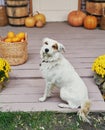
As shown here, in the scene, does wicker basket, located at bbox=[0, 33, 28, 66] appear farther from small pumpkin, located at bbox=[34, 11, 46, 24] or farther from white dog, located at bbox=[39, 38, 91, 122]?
small pumpkin, located at bbox=[34, 11, 46, 24]

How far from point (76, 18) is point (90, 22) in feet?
Answer: 0.89

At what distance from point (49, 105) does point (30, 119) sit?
9.4 inches

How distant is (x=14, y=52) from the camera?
10.0 feet

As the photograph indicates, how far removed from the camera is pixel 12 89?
8.86 ft

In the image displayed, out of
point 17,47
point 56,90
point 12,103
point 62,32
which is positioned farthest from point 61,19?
point 12,103

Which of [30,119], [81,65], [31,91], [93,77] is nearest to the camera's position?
[30,119]

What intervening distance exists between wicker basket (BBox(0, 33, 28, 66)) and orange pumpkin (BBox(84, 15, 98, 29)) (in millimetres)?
1734

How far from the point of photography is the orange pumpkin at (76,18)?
466 centimetres

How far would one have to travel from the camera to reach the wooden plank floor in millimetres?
2465

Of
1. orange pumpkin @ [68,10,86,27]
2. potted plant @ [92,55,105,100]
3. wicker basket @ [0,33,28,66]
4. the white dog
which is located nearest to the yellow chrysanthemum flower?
potted plant @ [92,55,105,100]

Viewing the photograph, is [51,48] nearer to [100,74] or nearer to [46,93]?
[46,93]

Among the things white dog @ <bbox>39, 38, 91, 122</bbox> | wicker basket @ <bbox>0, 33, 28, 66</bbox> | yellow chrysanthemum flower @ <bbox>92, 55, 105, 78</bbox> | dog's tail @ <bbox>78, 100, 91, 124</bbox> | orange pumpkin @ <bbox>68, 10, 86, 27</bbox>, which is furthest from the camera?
orange pumpkin @ <bbox>68, 10, 86, 27</bbox>

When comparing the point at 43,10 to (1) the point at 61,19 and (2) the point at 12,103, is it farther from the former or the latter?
(2) the point at 12,103

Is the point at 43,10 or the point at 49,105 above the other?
the point at 43,10
